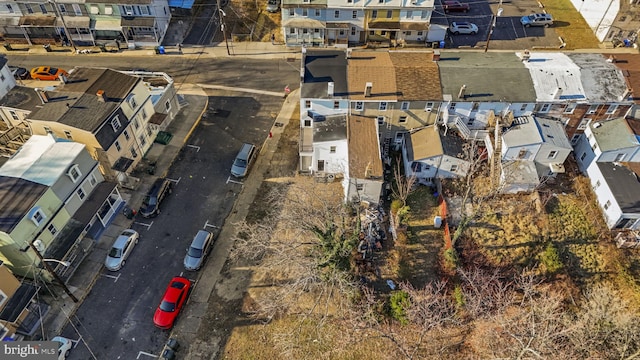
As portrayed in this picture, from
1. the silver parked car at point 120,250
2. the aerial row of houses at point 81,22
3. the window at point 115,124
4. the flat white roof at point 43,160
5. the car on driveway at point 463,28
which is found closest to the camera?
the flat white roof at point 43,160

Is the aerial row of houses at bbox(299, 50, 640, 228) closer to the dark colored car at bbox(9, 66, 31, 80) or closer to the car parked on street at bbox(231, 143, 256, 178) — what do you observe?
the car parked on street at bbox(231, 143, 256, 178)

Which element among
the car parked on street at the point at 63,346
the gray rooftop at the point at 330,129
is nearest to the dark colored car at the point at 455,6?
the gray rooftop at the point at 330,129

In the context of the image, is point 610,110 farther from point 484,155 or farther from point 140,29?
point 140,29

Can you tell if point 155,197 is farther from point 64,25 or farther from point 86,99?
point 64,25

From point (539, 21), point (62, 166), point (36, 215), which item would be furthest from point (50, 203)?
point (539, 21)

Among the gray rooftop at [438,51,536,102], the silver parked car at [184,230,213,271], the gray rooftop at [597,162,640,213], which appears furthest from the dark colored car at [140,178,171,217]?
the gray rooftop at [597,162,640,213]

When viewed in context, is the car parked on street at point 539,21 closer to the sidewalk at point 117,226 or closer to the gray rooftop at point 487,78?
the gray rooftop at point 487,78
